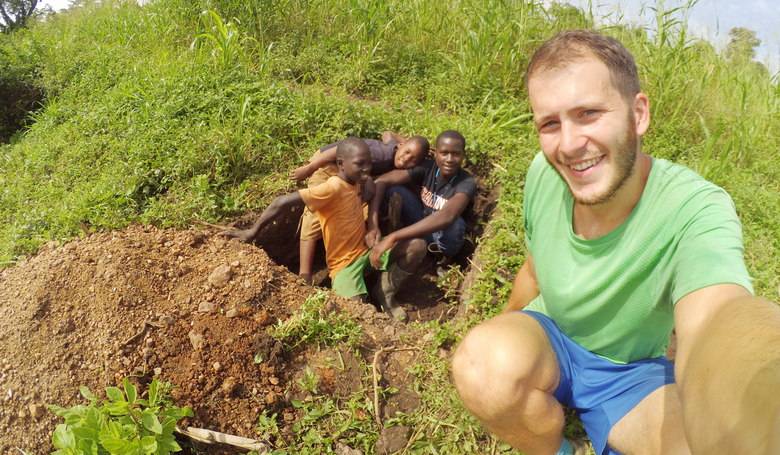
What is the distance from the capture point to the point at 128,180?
354 cm

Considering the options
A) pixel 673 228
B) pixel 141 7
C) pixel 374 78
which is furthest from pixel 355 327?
pixel 141 7

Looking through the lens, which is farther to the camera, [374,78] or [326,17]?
[326,17]

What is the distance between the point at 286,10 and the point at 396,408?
442 centimetres

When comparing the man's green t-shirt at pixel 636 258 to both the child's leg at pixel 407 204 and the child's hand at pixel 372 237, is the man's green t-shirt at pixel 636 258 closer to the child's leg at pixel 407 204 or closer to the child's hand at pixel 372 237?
the child's hand at pixel 372 237

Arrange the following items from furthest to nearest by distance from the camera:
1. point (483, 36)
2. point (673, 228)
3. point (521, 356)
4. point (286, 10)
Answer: point (286, 10)
point (483, 36)
point (521, 356)
point (673, 228)

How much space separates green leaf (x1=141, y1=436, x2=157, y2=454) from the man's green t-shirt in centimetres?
148

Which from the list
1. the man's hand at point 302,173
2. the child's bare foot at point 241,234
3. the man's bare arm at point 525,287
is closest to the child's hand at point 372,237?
the man's hand at point 302,173

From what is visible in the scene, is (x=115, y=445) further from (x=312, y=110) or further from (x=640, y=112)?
(x=312, y=110)

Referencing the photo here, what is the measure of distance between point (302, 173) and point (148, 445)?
229 cm

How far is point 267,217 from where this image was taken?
11.4 ft

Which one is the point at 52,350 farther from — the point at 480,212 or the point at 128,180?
the point at 480,212

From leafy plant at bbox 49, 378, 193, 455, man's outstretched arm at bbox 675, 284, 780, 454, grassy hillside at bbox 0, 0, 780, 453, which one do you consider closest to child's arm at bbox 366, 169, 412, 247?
grassy hillside at bbox 0, 0, 780, 453

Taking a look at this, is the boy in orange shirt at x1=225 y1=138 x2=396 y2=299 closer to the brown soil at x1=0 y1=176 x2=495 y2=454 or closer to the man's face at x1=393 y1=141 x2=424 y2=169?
the man's face at x1=393 y1=141 x2=424 y2=169

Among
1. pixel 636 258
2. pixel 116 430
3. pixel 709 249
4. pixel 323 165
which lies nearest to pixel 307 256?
pixel 323 165
